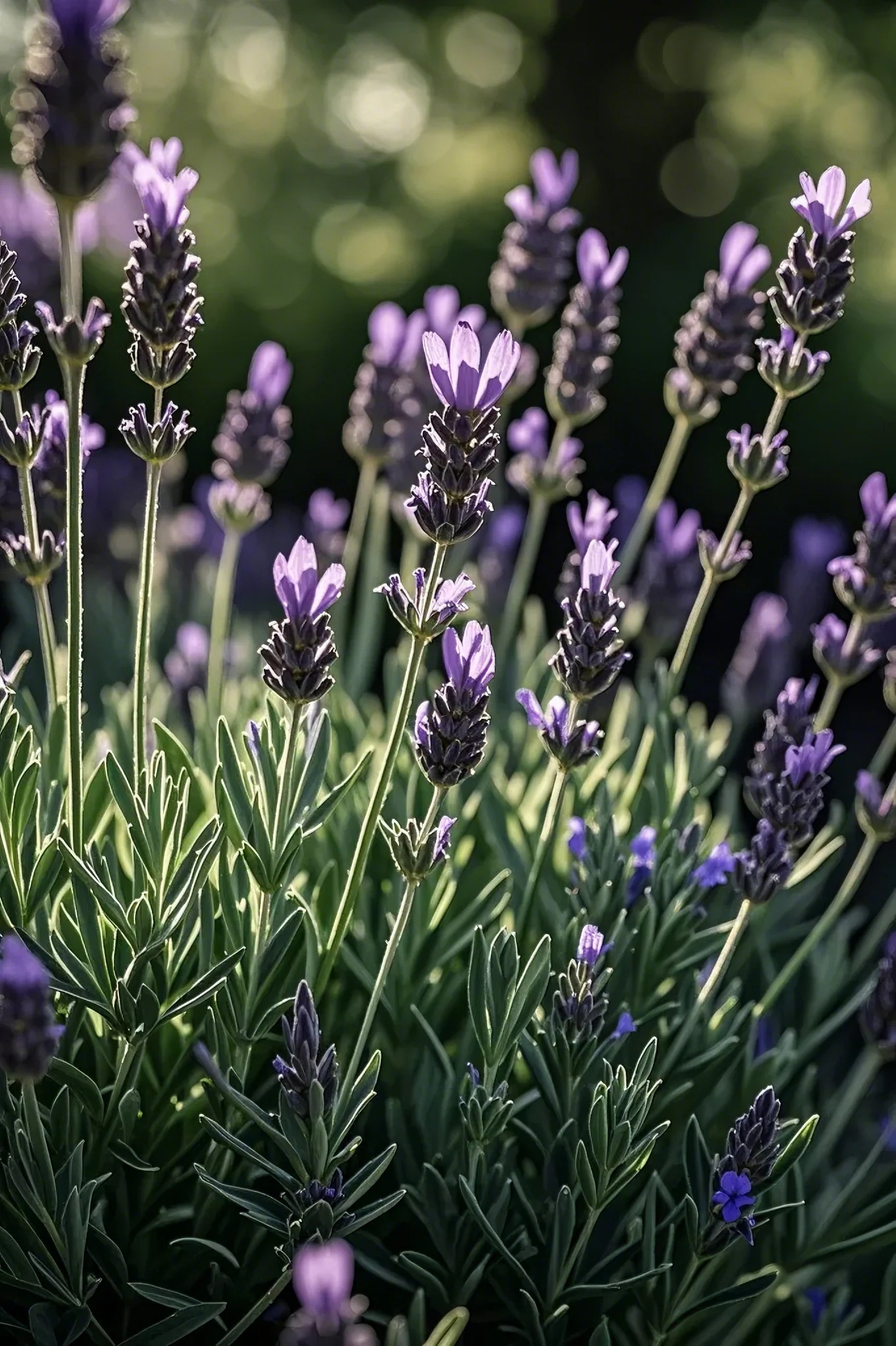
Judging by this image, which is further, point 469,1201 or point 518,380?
point 518,380

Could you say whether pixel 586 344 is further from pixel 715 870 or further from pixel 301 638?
pixel 301 638

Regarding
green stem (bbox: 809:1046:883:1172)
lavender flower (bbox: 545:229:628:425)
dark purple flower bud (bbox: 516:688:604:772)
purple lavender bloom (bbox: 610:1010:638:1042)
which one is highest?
lavender flower (bbox: 545:229:628:425)

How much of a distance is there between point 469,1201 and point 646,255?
549 centimetres

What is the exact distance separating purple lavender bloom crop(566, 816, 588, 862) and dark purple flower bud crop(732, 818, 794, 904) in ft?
0.69

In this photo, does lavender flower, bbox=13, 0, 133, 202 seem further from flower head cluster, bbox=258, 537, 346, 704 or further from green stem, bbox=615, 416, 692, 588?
green stem, bbox=615, 416, 692, 588

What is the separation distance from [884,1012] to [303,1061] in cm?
82

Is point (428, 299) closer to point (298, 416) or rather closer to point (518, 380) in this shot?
point (518, 380)

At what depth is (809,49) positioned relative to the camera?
706 centimetres

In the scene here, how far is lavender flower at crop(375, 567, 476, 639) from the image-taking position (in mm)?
1280

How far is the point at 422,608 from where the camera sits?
130 cm

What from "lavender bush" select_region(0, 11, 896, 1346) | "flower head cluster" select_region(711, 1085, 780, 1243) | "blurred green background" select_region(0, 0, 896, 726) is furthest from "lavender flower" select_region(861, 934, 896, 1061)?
"blurred green background" select_region(0, 0, 896, 726)

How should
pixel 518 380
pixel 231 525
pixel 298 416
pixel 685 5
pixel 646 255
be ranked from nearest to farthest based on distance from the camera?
pixel 231 525 → pixel 518 380 → pixel 298 416 → pixel 646 255 → pixel 685 5

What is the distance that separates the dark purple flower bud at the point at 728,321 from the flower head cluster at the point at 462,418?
0.78 m

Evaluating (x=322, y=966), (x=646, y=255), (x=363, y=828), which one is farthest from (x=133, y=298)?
(x=646, y=255)
